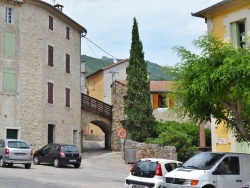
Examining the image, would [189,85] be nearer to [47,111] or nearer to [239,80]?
[239,80]

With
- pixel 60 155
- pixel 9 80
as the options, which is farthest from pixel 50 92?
pixel 60 155

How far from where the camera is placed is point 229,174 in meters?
13.0

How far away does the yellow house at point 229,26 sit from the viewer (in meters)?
20.6

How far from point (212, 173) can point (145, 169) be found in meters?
2.53

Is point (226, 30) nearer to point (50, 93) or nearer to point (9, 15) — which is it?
point (50, 93)

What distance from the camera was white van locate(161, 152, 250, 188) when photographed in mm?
12469

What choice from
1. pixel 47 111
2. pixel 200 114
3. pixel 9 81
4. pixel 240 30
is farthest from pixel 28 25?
pixel 200 114

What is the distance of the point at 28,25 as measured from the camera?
34062mm

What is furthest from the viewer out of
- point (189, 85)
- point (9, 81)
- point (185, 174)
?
point (9, 81)

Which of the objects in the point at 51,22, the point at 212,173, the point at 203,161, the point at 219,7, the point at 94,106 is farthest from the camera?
the point at 94,106

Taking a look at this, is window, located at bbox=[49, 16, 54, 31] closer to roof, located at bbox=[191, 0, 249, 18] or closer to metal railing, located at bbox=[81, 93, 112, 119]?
metal railing, located at bbox=[81, 93, 112, 119]

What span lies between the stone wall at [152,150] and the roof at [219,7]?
992 cm

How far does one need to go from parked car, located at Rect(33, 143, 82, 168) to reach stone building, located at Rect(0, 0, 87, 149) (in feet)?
19.3

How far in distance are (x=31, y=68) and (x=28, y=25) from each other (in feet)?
10.9
